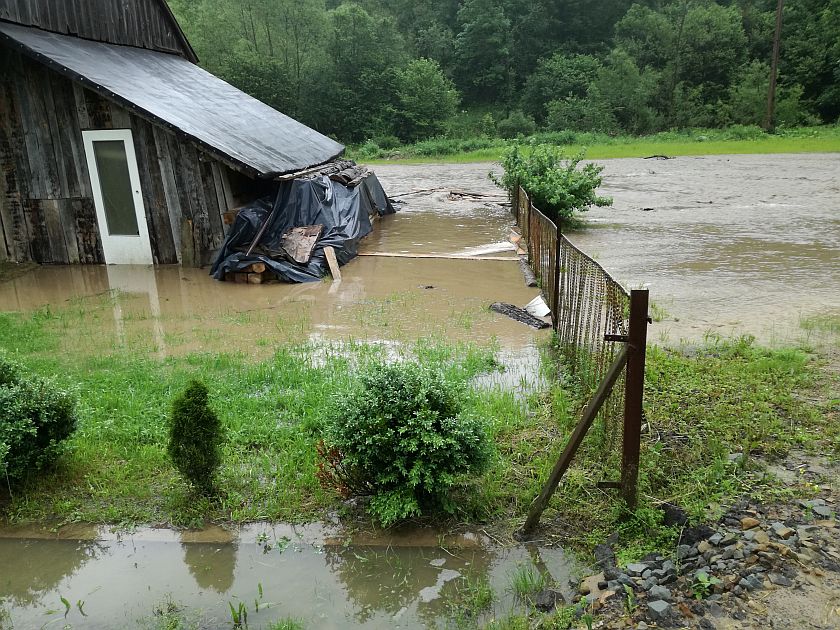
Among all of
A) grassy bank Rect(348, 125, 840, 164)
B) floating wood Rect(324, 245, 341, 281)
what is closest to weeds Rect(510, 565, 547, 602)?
floating wood Rect(324, 245, 341, 281)

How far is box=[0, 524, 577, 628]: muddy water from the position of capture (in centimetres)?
362

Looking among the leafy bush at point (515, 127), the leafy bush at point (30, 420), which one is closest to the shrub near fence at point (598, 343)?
the leafy bush at point (30, 420)

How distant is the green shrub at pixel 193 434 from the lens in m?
4.41

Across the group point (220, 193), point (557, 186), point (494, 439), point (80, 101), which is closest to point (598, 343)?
point (494, 439)

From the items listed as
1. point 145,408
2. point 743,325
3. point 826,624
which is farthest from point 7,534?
point 743,325

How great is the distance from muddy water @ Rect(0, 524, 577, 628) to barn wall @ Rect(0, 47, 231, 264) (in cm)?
832

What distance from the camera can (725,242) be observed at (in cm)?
1295

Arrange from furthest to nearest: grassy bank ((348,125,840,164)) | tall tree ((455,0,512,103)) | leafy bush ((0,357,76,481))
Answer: tall tree ((455,0,512,103))
grassy bank ((348,125,840,164))
leafy bush ((0,357,76,481))

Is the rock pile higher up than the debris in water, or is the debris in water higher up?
the debris in water

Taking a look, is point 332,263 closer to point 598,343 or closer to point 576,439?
point 598,343

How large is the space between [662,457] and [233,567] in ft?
9.81

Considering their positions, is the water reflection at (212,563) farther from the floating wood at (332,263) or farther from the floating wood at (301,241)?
the floating wood at (301,241)

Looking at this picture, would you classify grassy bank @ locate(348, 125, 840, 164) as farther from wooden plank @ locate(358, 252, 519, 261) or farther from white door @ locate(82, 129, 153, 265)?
white door @ locate(82, 129, 153, 265)

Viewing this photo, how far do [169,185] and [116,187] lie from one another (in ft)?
3.62
